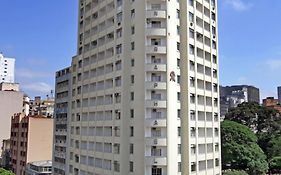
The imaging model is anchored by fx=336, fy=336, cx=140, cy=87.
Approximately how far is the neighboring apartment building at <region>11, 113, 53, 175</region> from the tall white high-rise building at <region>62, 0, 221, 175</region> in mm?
26752

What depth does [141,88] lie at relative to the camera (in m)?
36.7

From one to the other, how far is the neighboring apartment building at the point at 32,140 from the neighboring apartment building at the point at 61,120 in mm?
14401

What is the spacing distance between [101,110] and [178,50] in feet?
41.0

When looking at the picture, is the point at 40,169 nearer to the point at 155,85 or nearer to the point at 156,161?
the point at 156,161

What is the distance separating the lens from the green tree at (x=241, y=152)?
5572 cm

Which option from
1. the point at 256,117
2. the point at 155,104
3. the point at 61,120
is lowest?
the point at 61,120

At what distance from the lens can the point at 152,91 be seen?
36312 mm

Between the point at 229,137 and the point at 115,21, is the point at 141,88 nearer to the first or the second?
the point at 115,21

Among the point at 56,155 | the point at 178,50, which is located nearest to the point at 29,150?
the point at 56,155

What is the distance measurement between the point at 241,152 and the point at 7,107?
57484 mm

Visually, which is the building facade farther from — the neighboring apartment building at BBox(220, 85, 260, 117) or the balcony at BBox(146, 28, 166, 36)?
the neighboring apartment building at BBox(220, 85, 260, 117)

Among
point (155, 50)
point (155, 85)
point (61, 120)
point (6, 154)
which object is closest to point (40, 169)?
point (61, 120)

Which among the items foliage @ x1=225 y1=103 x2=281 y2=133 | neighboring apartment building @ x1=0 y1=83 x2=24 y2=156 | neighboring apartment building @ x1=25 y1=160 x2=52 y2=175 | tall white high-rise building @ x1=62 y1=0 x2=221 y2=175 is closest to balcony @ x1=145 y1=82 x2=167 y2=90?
tall white high-rise building @ x1=62 y1=0 x2=221 y2=175

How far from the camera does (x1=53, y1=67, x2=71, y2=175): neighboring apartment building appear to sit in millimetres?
54031
